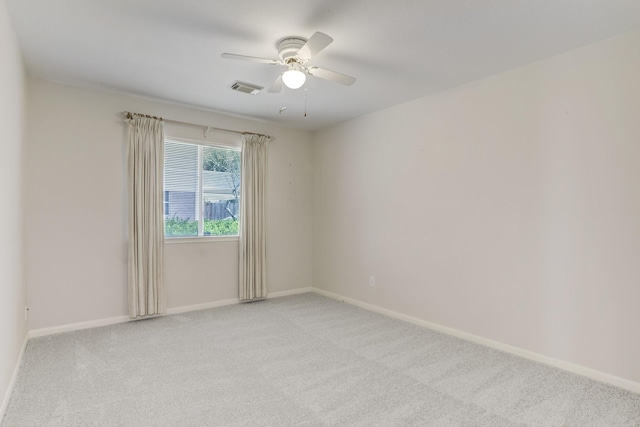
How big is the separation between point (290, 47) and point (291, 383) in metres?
2.40

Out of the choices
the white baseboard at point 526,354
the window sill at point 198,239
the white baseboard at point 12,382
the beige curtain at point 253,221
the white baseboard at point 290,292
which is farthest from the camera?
the white baseboard at point 290,292

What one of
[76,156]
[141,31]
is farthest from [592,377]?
[76,156]

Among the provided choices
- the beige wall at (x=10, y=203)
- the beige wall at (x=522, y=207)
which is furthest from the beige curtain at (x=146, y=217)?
the beige wall at (x=522, y=207)

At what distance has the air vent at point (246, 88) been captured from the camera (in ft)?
11.0

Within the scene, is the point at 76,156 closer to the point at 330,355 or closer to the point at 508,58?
the point at 330,355

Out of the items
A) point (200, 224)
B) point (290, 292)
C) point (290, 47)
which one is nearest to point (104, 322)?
point (200, 224)

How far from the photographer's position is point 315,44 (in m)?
2.21

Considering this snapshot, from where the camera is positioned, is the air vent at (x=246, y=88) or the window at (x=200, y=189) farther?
the window at (x=200, y=189)

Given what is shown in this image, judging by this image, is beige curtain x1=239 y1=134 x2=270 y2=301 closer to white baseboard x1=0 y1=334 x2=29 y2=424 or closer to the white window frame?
the white window frame

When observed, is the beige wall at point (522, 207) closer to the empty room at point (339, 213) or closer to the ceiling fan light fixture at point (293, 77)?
the empty room at point (339, 213)

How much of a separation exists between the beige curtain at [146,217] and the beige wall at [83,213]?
124 mm

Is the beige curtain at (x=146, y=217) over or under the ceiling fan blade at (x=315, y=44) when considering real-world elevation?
under

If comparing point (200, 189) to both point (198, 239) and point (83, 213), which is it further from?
point (83, 213)

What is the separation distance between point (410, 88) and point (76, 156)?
11.3ft
